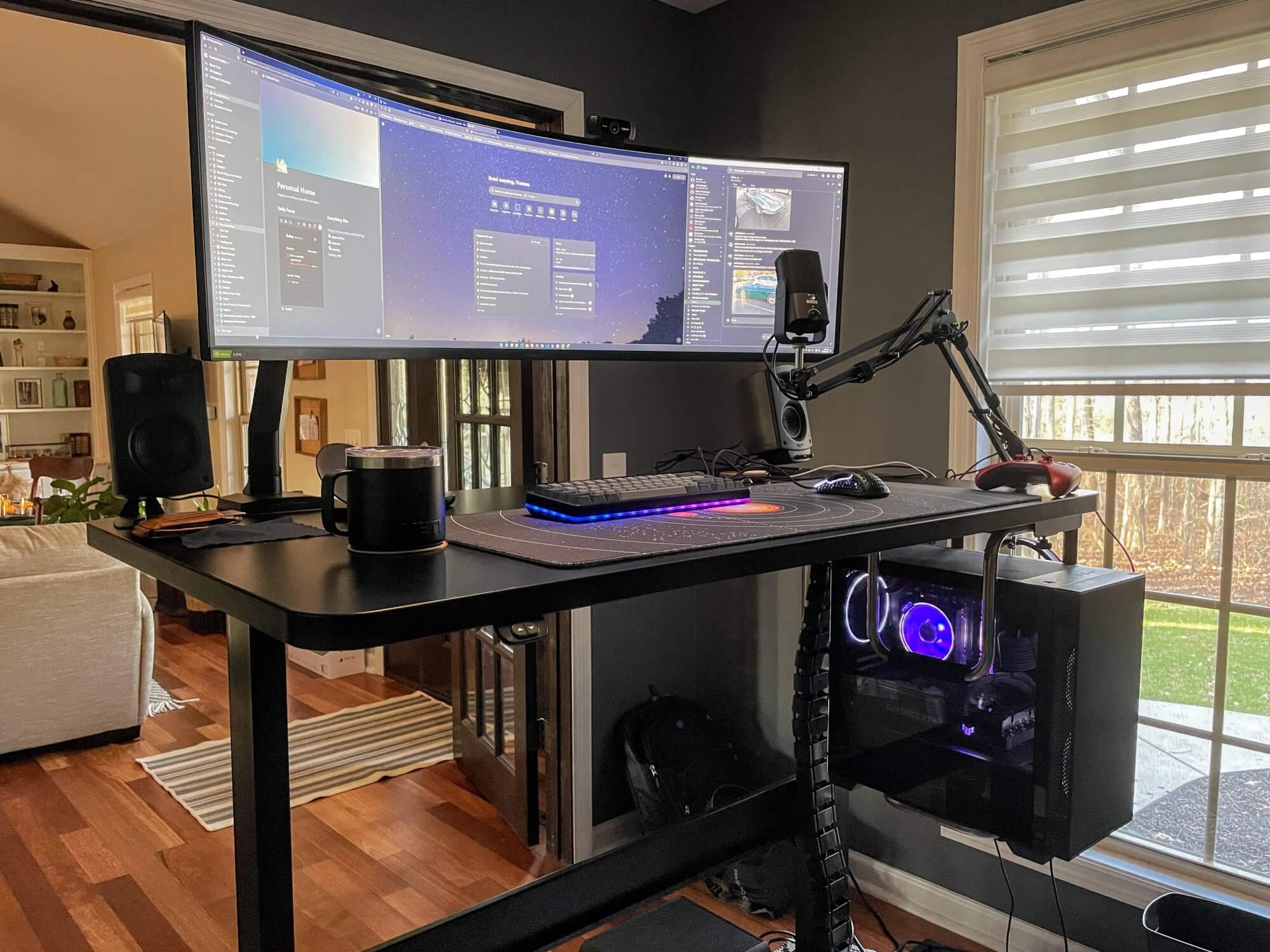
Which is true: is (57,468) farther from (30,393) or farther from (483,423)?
(483,423)

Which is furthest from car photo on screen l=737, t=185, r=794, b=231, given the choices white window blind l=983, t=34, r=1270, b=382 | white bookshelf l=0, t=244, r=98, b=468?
white bookshelf l=0, t=244, r=98, b=468

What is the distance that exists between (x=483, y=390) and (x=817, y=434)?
4.14 ft

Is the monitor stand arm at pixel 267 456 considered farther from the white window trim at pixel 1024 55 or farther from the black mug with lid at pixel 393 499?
the white window trim at pixel 1024 55

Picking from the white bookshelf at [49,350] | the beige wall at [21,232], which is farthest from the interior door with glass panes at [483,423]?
the beige wall at [21,232]

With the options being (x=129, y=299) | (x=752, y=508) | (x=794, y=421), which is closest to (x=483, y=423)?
(x=794, y=421)

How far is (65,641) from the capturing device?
139 inches

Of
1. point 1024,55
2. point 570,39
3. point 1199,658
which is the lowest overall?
point 1199,658

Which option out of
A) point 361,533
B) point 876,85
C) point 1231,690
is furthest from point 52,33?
point 1231,690

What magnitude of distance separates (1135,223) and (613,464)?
144cm

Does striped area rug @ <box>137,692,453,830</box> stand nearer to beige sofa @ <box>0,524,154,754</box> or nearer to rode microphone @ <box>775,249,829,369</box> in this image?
beige sofa @ <box>0,524,154,754</box>

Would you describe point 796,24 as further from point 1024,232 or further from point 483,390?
point 483,390

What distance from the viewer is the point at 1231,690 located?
1.96 m

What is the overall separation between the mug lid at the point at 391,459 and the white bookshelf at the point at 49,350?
788 cm

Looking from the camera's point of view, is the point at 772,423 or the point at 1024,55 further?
the point at 1024,55
